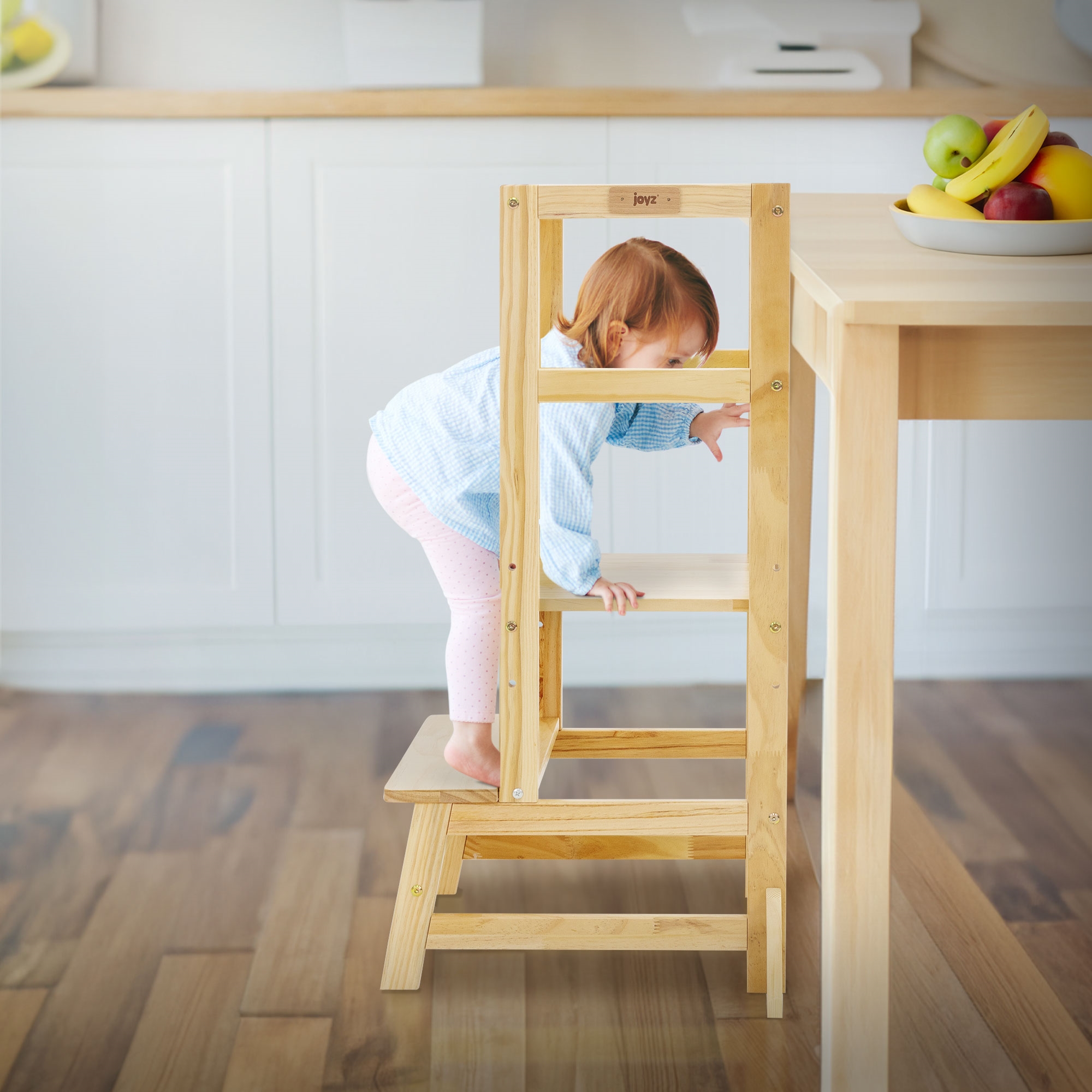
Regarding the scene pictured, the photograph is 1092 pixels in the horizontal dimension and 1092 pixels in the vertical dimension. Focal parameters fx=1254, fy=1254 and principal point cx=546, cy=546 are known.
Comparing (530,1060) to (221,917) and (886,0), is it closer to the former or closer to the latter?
(221,917)

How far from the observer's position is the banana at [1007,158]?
1.10m

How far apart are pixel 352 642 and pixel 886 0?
4.56ft

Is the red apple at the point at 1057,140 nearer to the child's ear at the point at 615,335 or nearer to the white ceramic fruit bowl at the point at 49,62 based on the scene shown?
the child's ear at the point at 615,335

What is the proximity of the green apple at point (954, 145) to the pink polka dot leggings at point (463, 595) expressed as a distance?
59cm

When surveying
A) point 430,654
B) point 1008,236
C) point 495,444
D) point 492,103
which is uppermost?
point 492,103

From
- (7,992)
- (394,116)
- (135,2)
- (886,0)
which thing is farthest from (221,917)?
(886,0)

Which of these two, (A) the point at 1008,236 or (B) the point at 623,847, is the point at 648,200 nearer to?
(A) the point at 1008,236

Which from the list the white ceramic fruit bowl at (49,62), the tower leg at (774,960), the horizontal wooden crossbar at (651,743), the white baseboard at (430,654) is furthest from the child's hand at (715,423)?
the white ceramic fruit bowl at (49,62)

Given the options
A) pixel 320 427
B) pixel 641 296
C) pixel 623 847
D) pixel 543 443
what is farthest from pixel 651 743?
pixel 320 427

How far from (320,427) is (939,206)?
118 centimetres

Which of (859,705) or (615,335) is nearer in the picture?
(859,705)

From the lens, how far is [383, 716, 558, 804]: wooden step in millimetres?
1141

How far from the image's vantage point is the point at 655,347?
45.6 inches

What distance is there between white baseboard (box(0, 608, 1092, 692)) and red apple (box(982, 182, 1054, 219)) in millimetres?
1159
